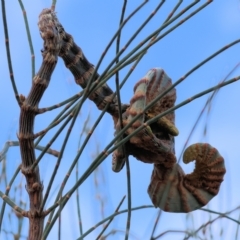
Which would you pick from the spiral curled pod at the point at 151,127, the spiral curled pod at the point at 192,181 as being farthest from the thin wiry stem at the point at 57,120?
the spiral curled pod at the point at 192,181

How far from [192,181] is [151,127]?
0.60ft

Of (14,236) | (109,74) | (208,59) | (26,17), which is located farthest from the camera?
(26,17)

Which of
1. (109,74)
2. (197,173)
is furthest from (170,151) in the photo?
(109,74)

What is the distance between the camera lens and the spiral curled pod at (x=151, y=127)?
1432 mm

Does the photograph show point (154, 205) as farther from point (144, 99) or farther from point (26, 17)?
point (26, 17)

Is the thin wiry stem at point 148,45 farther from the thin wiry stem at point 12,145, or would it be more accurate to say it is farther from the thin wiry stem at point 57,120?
the thin wiry stem at point 12,145

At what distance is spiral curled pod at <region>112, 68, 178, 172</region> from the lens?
143 centimetres

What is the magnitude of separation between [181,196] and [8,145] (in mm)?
459

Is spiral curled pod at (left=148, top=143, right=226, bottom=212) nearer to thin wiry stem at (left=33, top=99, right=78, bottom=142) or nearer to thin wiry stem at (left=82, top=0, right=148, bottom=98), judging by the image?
thin wiry stem at (left=33, top=99, right=78, bottom=142)

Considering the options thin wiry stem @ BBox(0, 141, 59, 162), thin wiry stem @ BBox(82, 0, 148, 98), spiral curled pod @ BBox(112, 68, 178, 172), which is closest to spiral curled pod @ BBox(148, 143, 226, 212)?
spiral curled pod @ BBox(112, 68, 178, 172)

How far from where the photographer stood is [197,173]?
1564 millimetres

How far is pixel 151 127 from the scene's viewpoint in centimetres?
150

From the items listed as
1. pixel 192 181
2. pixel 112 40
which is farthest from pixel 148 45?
pixel 192 181

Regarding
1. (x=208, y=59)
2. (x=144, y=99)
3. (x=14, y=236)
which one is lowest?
(x=14, y=236)
